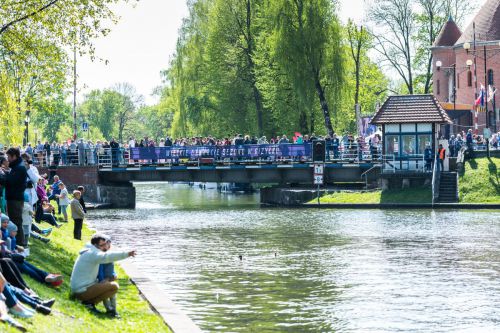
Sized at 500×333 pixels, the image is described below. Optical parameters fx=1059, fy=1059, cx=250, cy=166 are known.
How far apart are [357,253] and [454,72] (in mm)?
68955

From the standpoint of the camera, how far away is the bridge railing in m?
56.2

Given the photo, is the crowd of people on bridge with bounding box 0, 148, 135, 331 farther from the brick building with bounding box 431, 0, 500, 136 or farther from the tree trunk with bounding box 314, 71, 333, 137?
the brick building with bounding box 431, 0, 500, 136

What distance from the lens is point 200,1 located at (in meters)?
85.9

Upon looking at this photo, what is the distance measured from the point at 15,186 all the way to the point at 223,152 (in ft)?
127

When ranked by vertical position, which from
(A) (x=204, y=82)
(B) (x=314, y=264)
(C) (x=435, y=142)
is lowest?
(B) (x=314, y=264)

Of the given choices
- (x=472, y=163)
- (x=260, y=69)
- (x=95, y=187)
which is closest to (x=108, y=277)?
(x=472, y=163)

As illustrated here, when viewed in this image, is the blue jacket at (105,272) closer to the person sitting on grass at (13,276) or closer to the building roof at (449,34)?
A: the person sitting on grass at (13,276)

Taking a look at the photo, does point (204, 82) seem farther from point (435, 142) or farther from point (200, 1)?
point (435, 142)

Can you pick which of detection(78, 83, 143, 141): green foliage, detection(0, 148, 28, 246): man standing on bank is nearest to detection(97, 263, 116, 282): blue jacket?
detection(0, 148, 28, 246): man standing on bank

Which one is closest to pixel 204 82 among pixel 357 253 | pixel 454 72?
pixel 454 72

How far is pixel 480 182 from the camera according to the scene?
49094 mm

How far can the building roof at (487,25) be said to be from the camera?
86.8 meters

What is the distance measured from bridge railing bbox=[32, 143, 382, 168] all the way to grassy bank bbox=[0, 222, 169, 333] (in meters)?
35.1

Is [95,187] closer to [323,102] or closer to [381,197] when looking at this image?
[323,102]
